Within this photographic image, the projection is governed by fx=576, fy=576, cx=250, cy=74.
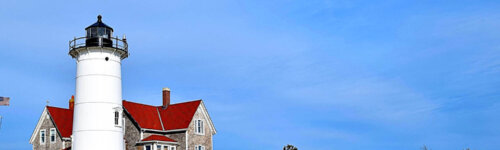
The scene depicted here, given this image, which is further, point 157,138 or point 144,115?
point 144,115

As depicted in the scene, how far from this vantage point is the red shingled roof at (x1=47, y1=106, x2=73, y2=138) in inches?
1618

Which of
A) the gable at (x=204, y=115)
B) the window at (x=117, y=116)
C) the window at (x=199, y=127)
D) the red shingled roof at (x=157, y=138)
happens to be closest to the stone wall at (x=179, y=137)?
the red shingled roof at (x=157, y=138)

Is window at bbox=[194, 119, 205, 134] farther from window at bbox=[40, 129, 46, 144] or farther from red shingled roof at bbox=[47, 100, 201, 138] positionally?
window at bbox=[40, 129, 46, 144]

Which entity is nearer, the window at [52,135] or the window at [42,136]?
the window at [52,135]

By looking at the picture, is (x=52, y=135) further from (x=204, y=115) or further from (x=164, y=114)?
(x=204, y=115)

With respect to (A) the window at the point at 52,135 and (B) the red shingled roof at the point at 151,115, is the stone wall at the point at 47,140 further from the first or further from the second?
(B) the red shingled roof at the point at 151,115

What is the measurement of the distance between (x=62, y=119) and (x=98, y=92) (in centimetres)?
1076

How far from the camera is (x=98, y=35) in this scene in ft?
111

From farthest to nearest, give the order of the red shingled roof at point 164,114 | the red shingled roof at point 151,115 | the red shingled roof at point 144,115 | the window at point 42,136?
the window at point 42,136
the red shingled roof at point 151,115
the red shingled roof at point 164,114
the red shingled roof at point 144,115

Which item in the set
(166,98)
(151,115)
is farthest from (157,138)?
(166,98)

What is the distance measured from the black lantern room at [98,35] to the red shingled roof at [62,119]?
1006 centimetres

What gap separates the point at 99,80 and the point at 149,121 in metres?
8.62

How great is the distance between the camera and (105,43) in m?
33.8

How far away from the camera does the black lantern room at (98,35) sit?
33.7 metres
